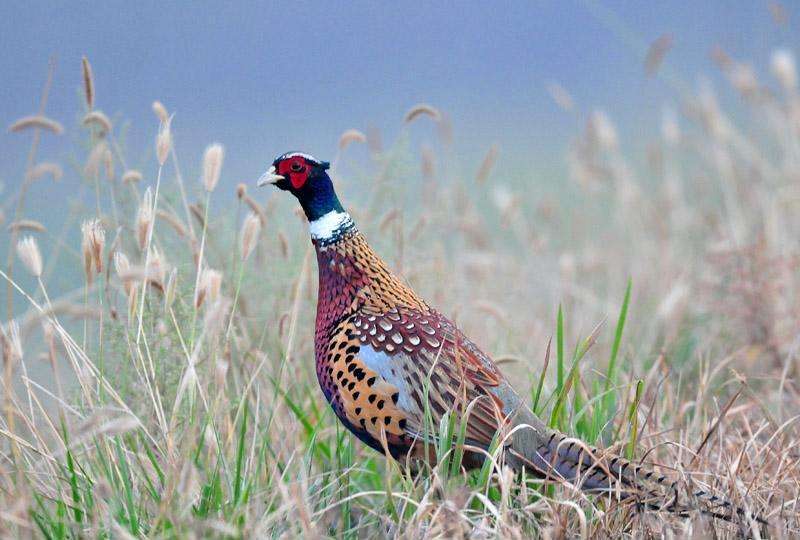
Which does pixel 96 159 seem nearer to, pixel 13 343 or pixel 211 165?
pixel 211 165

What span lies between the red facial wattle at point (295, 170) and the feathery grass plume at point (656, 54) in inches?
137

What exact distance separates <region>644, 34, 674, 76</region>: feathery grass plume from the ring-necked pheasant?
3.41 m

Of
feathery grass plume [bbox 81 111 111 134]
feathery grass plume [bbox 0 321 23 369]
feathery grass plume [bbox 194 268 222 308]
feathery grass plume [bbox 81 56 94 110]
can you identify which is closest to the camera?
feathery grass plume [bbox 0 321 23 369]

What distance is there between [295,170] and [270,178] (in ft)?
0.31

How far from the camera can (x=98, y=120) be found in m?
3.79

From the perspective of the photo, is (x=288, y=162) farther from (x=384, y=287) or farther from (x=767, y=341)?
(x=767, y=341)

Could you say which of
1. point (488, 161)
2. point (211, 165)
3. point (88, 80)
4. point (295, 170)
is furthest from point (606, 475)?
point (488, 161)

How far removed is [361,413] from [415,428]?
19 centimetres

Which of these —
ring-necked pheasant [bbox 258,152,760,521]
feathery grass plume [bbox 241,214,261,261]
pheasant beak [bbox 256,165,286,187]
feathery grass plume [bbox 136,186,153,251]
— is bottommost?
ring-necked pheasant [bbox 258,152,760,521]

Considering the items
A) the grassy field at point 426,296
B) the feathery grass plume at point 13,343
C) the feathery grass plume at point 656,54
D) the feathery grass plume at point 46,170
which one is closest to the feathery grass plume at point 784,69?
the grassy field at point 426,296

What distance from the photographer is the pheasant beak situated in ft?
11.7

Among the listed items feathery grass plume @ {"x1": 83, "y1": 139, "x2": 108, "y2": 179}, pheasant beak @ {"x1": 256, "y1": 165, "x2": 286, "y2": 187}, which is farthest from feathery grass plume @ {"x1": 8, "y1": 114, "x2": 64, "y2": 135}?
pheasant beak @ {"x1": 256, "y1": 165, "x2": 286, "y2": 187}

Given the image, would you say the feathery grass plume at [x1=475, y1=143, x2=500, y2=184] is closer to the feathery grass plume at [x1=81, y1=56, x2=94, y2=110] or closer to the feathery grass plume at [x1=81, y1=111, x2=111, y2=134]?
the feathery grass plume at [x1=81, y1=111, x2=111, y2=134]

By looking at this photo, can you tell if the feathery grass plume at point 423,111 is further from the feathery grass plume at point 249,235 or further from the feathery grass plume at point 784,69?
the feathery grass plume at point 784,69
